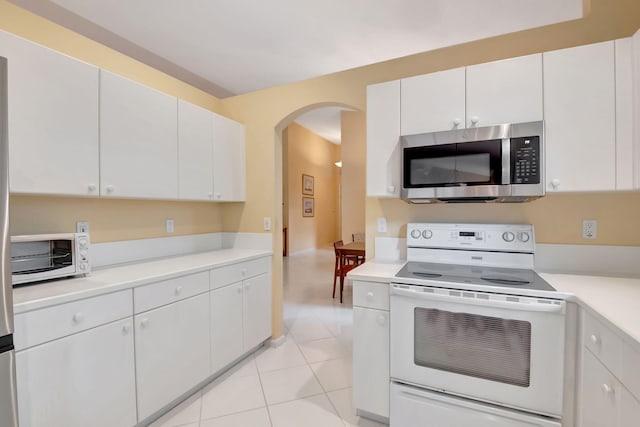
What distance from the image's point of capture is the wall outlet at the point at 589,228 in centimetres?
175

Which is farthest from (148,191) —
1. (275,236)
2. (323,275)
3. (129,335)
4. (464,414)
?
(323,275)

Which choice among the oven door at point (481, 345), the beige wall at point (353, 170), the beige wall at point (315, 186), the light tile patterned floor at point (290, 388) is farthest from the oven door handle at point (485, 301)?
the beige wall at point (315, 186)

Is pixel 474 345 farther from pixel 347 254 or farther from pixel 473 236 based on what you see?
pixel 347 254

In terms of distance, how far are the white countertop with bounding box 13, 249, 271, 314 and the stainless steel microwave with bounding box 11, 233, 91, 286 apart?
53 millimetres

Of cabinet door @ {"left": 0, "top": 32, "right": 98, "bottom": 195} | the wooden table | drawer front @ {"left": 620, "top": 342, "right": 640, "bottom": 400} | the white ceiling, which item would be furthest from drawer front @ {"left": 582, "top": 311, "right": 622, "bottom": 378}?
the wooden table

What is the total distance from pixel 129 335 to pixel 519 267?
2289 millimetres

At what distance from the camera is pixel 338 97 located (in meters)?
2.45

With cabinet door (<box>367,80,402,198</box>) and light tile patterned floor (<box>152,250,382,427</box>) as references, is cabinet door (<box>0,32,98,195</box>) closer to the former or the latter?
light tile patterned floor (<box>152,250,382,427</box>)

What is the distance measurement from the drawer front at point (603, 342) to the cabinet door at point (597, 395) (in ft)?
0.12

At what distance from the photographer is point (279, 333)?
2.84 metres

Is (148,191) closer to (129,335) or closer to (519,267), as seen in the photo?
(129,335)

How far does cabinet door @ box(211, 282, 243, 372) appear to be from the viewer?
6.95ft

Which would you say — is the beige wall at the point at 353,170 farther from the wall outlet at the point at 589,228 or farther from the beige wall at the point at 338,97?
the wall outlet at the point at 589,228

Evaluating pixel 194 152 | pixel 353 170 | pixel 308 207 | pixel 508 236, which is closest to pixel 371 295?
pixel 508 236
